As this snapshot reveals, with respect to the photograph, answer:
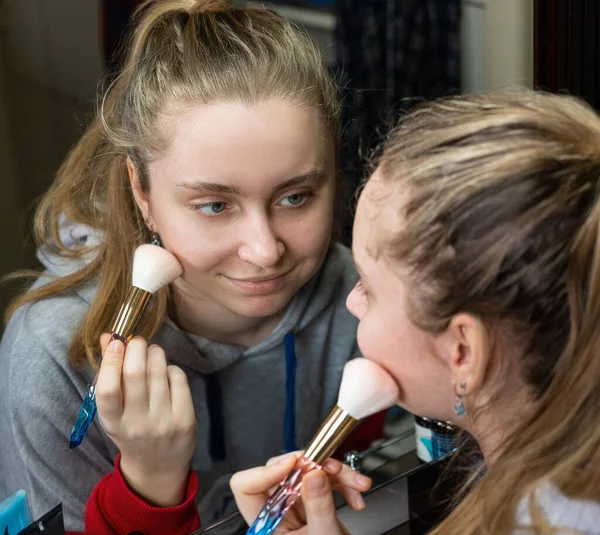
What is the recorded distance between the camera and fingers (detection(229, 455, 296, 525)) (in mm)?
510

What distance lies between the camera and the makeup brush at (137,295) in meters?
0.57

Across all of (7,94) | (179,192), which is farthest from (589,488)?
(7,94)

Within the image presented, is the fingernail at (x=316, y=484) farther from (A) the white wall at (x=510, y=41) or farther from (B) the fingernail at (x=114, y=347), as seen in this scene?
(A) the white wall at (x=510, y=41)

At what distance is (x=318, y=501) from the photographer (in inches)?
19.4

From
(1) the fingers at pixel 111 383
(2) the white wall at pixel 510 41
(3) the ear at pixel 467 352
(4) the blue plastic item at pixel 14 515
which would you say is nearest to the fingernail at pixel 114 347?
(1) the fingers at pixel 111 383

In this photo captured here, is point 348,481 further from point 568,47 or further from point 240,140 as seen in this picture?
point 568,47

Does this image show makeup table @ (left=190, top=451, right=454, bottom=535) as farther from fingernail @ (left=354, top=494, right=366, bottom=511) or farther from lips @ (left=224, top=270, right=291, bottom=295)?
lips @ (left=224, top=270, right=291, bottom=295)

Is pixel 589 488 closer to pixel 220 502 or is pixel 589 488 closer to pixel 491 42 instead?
pixel 220 502

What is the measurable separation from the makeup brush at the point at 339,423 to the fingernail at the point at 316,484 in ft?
0.04

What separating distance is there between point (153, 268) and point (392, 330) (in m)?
0.17

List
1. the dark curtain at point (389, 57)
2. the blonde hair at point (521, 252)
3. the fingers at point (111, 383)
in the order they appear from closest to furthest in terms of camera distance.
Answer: the blonde hair at point (521, 252), the fingers at point (111, 383), the dark curtain at point (389, 57)

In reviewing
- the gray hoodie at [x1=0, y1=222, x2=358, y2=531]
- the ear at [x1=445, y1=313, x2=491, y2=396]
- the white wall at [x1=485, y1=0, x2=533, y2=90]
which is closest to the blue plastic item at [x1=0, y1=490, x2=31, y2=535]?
the gray hoodie at [x1=0, y1=222, x2=358, y2=531]

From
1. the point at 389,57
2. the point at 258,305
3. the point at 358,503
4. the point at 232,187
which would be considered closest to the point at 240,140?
the point at 232,187

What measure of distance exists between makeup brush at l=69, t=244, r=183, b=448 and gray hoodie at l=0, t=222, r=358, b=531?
0.21 ft
